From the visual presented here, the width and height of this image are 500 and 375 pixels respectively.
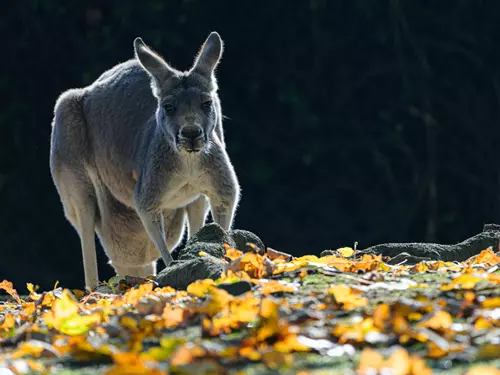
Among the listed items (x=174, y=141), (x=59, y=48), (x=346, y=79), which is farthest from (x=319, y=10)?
(x=174, y=141)

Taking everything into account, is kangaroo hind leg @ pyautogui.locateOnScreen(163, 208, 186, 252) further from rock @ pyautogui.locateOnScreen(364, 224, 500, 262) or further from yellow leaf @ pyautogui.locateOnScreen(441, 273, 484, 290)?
yellow leaf @ pyautogui.locateOnScreen(441, 273, 484, 290)

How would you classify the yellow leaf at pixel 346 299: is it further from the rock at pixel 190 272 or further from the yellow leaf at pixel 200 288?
the rock at pixel 190 272

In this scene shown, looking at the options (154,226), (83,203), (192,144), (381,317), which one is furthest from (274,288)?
(83,203)

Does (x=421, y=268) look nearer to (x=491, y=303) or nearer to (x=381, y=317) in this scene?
(x=491, y=303)

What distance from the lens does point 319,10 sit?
27.2 feet

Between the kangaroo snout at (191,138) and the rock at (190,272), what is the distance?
4.18 feet

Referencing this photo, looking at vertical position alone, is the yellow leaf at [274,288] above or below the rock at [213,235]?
above

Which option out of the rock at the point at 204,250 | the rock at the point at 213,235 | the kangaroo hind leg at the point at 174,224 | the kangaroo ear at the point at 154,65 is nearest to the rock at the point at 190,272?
the rock at the point at 204,250

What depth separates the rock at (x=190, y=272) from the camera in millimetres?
3756

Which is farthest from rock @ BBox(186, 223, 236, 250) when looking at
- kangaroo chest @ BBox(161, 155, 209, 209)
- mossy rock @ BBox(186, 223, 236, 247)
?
kangaroo chest @ BBox(161, 155, 209, 209)

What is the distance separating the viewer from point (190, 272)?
386 centimetres

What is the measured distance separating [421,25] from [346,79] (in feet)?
2.47

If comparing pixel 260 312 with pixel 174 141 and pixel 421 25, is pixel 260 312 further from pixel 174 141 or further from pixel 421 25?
pixel 421 25

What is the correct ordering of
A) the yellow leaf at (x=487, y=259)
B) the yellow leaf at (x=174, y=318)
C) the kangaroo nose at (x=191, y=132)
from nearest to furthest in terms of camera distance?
the yellow leaf at (x=174, y=318) < the yellow leaf at (x=487, y=259) < the kangaroo nose at (x=191, y=132)
